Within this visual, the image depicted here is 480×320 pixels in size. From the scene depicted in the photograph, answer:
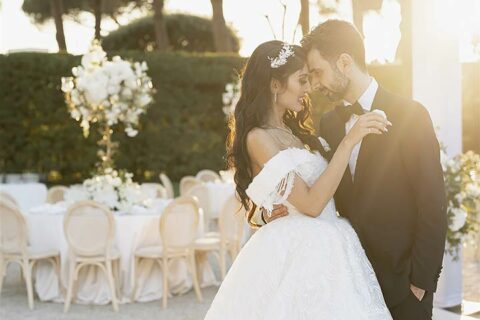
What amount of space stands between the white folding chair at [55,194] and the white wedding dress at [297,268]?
5.83 meters

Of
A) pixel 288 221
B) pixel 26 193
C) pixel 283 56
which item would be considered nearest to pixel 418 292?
pixel 288 221

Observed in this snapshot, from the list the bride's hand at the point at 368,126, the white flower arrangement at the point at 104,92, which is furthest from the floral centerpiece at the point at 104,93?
the bride's hand at the point at 368,126

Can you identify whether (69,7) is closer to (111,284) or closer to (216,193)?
(216,193)

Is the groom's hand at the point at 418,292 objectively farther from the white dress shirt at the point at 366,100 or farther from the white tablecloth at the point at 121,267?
the white tablecloth at the point at 121,267

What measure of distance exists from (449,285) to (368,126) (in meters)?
4.13

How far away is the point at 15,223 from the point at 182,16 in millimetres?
13836

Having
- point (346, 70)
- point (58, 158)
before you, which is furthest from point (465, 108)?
point (346, 70)

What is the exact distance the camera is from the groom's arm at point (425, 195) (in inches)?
100

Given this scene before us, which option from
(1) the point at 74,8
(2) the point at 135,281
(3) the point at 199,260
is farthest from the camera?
(1) the point at 74,8

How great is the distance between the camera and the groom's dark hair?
8.77 feet

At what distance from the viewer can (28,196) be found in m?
10.5

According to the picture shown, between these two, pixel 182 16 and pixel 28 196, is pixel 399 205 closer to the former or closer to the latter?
pixel 28 196

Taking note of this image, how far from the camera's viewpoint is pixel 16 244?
22.6ft

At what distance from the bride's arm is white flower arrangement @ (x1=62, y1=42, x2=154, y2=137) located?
4365 millimetres
